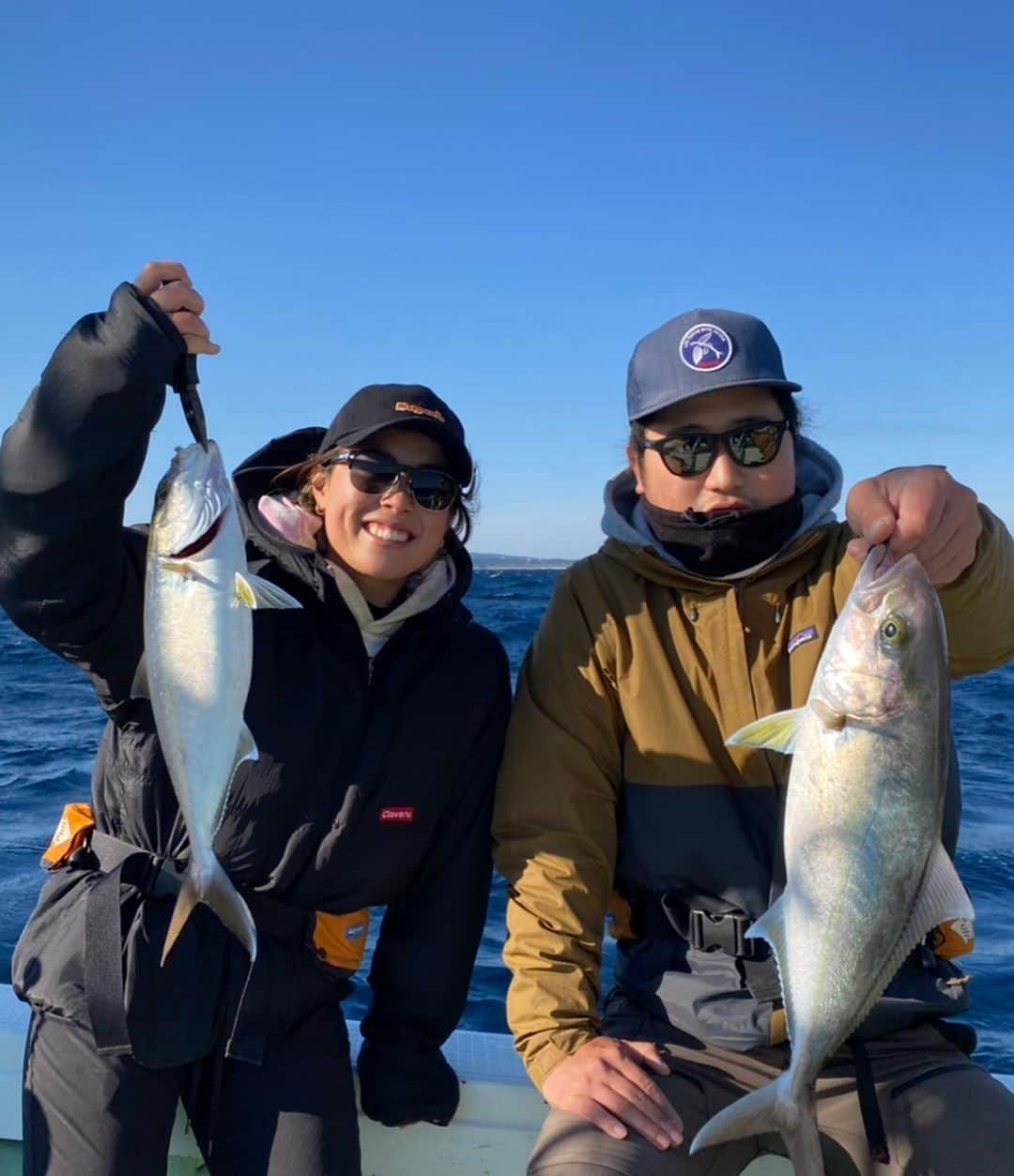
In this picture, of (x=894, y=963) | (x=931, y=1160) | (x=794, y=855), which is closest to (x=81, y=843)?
(x=794, y=855)

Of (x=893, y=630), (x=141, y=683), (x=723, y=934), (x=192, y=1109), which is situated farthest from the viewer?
(x=192, y=1109)

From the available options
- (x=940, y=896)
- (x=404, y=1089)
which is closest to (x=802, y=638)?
(x=940, y=896)

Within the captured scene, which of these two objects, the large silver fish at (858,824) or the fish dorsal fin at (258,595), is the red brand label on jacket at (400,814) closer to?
the fish dorsal fin at (258,595)

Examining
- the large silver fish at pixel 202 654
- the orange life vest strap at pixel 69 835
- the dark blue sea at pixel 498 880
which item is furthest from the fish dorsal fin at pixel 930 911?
the dark blue sea at pixel 498 880

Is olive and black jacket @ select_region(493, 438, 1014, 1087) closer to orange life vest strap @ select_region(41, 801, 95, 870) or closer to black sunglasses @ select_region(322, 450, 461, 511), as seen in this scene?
black sunglasses @ select_region(322, 450, 461, 511)

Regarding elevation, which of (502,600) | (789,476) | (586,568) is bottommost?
(502,600)

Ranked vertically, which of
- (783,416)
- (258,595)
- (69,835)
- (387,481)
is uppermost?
(783,416)

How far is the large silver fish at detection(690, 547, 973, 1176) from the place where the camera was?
8.68 ft

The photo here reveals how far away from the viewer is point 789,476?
3.44 m

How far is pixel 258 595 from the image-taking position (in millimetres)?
2775

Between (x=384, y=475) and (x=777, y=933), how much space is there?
5.90ft

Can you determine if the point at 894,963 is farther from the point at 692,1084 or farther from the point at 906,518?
the point at 906,518

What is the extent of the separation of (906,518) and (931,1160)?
5.65 feet

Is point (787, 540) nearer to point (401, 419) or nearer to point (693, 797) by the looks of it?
point (693, 797)
